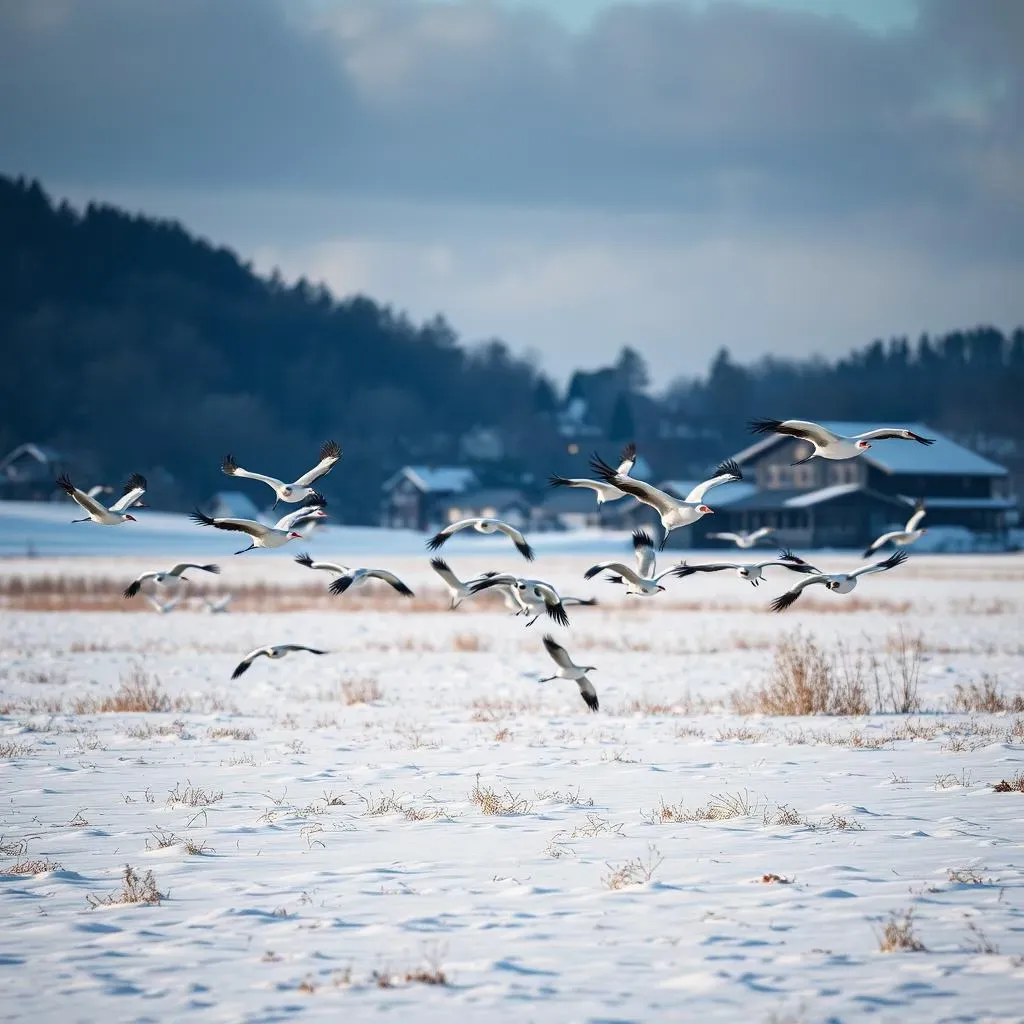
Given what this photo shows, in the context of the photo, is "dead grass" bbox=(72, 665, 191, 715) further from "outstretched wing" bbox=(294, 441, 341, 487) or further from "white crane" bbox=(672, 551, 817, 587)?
"white crane" bbox=(672, 551, 817, 587)

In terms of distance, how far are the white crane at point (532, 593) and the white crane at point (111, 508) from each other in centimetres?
382

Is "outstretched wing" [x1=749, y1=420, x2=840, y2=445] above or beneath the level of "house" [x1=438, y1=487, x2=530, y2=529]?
→ beneath

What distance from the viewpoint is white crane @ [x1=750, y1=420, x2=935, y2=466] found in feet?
43.0

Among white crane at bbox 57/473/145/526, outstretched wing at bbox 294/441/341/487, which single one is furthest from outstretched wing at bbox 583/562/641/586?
white crane at bbox 57/473/145/526

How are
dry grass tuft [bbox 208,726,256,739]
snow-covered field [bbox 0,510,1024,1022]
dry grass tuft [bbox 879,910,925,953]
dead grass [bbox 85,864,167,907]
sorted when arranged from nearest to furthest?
1. snow-covered field [bbox 0,510,1024,1022]
2. dry grass tuft [bbox 879,910,925,953]
3. dead grass [bbox 85,864,167,907]
4. dry grass tuft [bbox 208,726,256,739]

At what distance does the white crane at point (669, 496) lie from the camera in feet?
43.8

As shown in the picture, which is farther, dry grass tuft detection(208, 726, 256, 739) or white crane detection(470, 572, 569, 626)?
dry grass tuft detection(208, 726, 256, 739)

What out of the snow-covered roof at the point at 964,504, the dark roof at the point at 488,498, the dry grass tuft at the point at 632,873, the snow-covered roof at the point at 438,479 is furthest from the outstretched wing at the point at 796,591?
the snow-covered roof at the point at 438,479

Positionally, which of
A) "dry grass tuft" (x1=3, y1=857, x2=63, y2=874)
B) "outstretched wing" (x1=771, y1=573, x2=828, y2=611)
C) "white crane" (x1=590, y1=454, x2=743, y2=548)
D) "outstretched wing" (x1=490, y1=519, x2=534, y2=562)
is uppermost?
"white crane" (x1=590, y1=454, x2=743, y2=548)

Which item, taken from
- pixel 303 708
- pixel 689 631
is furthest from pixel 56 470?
pixel 303 708

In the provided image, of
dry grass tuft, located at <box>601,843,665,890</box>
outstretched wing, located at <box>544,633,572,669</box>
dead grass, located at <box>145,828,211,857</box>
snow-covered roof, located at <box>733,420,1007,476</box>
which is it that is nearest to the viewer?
dry grass tuft, located at <box>601,843,665,890</box>

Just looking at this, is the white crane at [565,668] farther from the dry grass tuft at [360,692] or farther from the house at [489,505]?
the house at [489,505]

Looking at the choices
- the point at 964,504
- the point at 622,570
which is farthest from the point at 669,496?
the point at 964,504

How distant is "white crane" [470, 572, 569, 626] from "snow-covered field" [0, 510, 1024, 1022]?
1.72 meters
